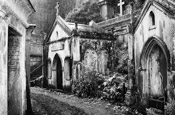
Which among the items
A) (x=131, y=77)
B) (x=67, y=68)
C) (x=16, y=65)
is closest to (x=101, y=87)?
(x=131, y=77)

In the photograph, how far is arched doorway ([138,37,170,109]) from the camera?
26.4 ft

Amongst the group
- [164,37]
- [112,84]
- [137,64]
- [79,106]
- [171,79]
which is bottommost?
[79,106]

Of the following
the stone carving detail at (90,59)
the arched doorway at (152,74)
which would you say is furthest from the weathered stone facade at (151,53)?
the stone carving detail at (90,59)

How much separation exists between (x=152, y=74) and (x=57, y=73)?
9903 mm

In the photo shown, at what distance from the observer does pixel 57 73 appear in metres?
16.6

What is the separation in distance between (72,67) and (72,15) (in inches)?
462

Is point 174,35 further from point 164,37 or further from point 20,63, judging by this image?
point 20,63

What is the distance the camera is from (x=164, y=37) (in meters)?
7.27

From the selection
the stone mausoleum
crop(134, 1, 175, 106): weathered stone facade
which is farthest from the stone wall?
crop(134, 1, 175, 106): weathered stone facade

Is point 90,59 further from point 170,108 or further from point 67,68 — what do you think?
point 170,108

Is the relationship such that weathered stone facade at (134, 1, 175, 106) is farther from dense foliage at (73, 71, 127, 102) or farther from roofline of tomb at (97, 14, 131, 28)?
roofline of tomb at (97, 14, 131, 28)

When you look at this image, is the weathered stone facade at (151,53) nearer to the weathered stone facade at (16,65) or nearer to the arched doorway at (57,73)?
the weathered stone facade at (16,65)

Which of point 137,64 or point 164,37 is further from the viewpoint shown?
point 137,64

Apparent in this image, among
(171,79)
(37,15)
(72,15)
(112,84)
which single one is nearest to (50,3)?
(37,15)
